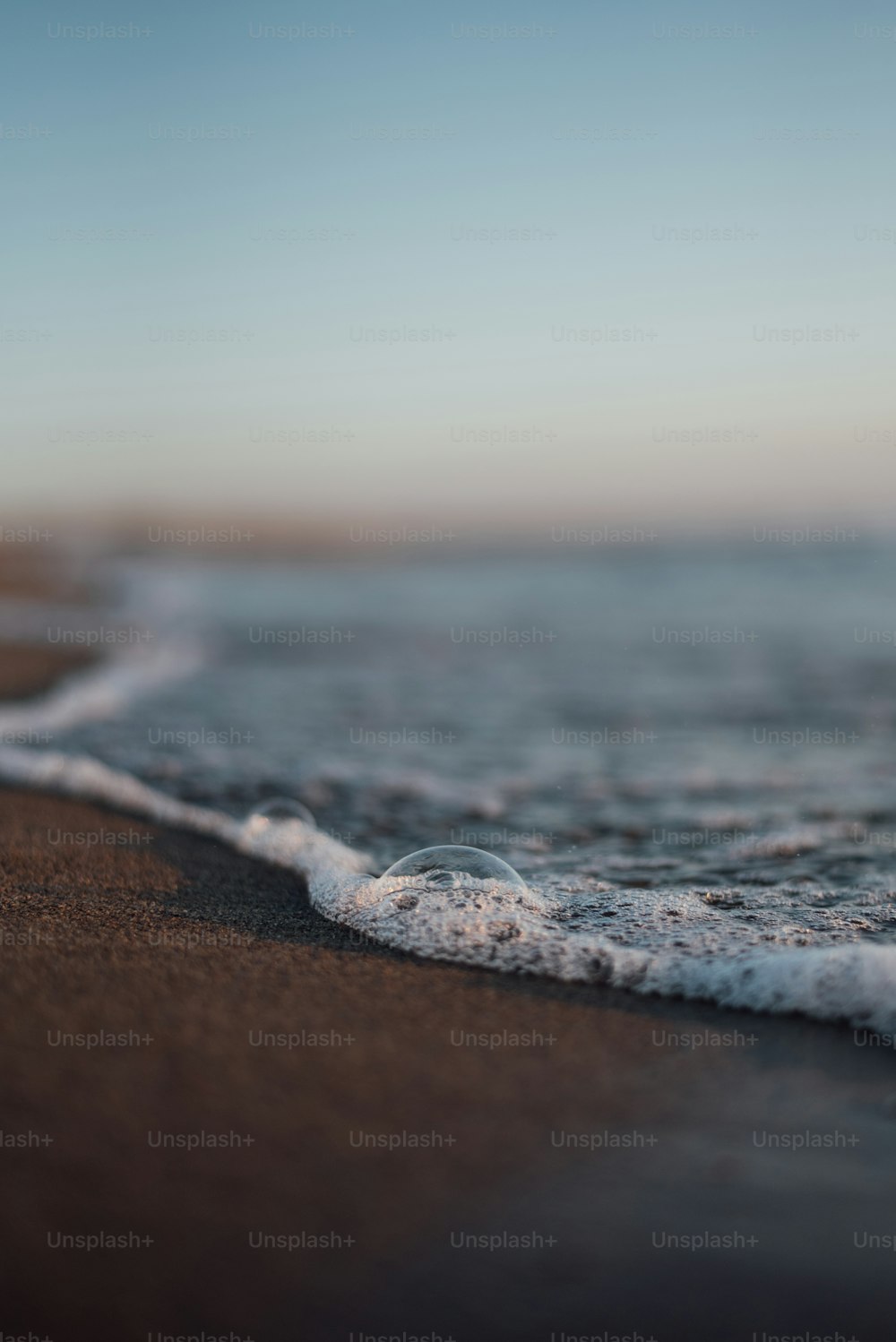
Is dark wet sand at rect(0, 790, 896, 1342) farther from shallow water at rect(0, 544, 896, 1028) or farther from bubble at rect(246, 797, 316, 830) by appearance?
bubble at rect(246, 797, 316, 830)

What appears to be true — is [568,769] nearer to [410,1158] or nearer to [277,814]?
[277,814]

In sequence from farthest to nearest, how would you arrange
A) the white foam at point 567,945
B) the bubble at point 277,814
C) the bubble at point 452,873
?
the bubble at point 277,814 → the bubble at point 452,873 → the white foam at point 567,945

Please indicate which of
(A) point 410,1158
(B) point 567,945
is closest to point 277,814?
(B) point 567,945

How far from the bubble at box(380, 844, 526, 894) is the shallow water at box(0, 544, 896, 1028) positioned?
0.35 feet

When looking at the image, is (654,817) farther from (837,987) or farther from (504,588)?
(504,588)

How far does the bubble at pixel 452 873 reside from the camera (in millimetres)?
3684

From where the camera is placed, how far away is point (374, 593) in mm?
21016

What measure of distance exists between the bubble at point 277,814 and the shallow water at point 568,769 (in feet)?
0.29

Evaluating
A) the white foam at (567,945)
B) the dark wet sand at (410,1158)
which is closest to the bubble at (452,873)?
the white foam at (567,945)

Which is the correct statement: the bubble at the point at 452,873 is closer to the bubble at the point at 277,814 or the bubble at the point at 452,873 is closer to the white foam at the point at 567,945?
the white foam at the point at 567,945

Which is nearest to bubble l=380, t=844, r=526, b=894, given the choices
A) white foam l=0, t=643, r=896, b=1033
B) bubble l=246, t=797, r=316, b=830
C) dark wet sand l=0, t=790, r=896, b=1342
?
white foam l=0, t=643, r=896, b=1033

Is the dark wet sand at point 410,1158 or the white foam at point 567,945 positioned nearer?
the dark wet sand at point 410,1158

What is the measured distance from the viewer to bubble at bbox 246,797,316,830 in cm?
472

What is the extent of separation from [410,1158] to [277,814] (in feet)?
9.32
